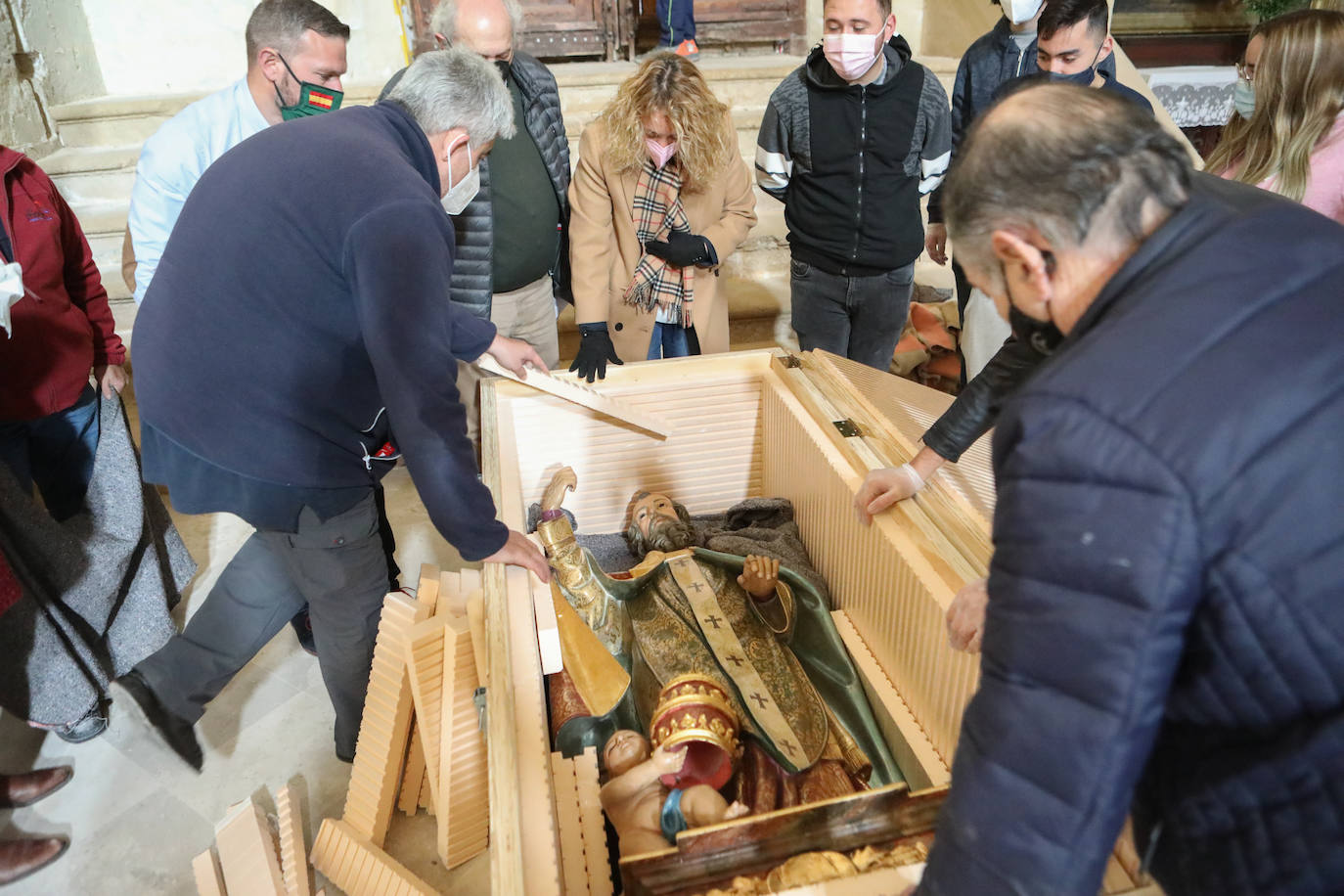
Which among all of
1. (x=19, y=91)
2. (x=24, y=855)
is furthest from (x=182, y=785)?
(x=19, y=91)

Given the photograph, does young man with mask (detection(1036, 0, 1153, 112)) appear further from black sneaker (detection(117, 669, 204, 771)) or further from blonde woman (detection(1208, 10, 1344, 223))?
black sneaker (detection(117, 669, 204, 771))

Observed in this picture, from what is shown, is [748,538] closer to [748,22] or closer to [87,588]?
A: [87,588]

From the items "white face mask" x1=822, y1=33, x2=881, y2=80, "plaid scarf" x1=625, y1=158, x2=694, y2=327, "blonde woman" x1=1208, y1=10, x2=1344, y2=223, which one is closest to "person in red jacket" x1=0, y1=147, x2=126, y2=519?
"plaid scarf" x1=625, y1=158, x2=694, y2=327

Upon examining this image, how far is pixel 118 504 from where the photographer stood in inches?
92.1

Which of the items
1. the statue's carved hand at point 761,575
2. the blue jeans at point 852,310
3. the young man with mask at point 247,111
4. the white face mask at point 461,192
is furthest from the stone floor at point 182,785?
the blue jeans at point 852,310

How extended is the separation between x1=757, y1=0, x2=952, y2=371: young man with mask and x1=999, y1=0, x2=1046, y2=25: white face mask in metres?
0.45

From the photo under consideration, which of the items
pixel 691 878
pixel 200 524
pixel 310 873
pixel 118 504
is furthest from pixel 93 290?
pixel 691 878

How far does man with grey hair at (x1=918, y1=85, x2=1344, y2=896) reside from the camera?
2.06 ft

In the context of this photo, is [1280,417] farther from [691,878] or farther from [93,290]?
[93,290]

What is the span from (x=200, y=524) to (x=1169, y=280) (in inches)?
135

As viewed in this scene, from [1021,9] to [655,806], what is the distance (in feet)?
9.21

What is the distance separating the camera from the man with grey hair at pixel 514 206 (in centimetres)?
245

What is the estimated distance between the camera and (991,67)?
296 cm

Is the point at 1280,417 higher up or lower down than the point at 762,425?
higher up
